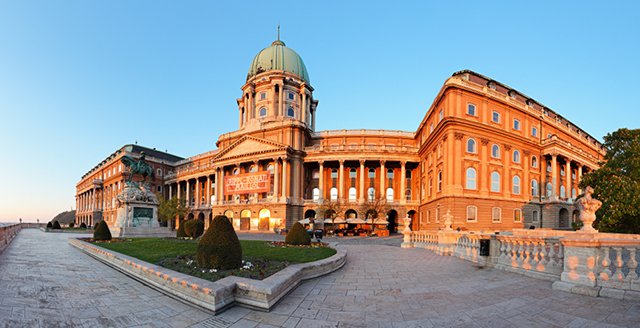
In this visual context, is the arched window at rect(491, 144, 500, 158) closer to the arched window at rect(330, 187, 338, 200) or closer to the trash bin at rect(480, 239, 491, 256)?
the arched window at rect(330, 187, 338, 200)

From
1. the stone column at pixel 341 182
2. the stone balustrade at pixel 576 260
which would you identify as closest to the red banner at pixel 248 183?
the stone column at pixel 341 182

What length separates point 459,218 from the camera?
34375 mm

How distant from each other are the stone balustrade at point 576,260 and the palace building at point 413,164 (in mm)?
26150

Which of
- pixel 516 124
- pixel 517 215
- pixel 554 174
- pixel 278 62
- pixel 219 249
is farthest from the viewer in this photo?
pixel 278 62

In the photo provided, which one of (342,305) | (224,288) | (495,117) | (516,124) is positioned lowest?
(342,305)

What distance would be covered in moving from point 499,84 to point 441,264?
1584 inches

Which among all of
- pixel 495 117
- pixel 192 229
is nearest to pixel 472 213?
pixel 495 117

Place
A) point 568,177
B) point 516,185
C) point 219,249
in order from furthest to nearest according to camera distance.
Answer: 1. point 568,177
2. point 516,185
3. point 219,249

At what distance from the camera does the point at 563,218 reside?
147ft

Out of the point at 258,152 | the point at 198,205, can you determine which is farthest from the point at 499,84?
the point at 198,205

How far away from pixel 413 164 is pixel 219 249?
154ft

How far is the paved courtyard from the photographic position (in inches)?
204

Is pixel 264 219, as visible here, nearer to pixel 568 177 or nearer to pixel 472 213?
pixel 472 213

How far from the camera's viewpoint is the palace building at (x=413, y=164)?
37.2m
